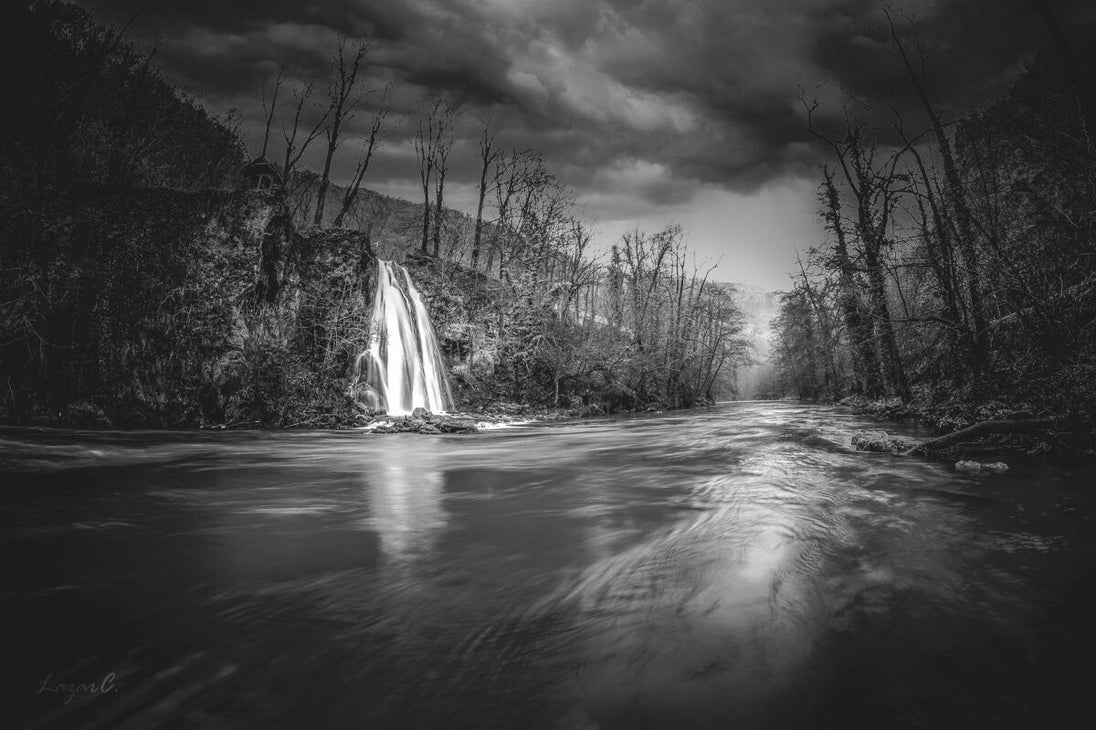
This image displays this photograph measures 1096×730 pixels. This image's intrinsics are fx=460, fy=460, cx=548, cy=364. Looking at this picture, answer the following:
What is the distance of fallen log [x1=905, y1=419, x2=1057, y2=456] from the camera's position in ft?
17.3

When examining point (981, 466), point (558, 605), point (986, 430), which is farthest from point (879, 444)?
point (558, 605)

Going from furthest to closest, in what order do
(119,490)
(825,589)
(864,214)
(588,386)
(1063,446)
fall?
(588,386) < (864,214) < (1063,446) < (119,490) < (825,589)

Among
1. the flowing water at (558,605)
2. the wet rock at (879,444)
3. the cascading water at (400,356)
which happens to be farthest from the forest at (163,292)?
the wet rock at (879,444)

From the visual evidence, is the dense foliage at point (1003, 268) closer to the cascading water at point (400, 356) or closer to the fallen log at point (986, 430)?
Answer: the fallen log at point (986, 430)

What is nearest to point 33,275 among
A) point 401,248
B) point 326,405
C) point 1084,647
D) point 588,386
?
point 326,405

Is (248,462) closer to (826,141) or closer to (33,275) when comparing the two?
(33,275)

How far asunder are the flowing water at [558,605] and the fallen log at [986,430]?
86 cm

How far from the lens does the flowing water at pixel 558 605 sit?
1459 mm

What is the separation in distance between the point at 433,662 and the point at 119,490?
467 centimetres

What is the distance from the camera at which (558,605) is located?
2.27 meters

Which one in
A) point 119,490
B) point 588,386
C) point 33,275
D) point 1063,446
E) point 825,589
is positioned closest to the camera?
point 825,589

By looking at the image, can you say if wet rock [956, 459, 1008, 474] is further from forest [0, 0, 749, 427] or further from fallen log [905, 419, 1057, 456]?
forest [0, 0, 749, 427]

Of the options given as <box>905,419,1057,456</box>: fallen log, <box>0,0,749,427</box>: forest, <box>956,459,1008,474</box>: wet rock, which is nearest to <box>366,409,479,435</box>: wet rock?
<box>0,0,749,427</box>: forest

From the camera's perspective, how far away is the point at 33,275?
10594mm
